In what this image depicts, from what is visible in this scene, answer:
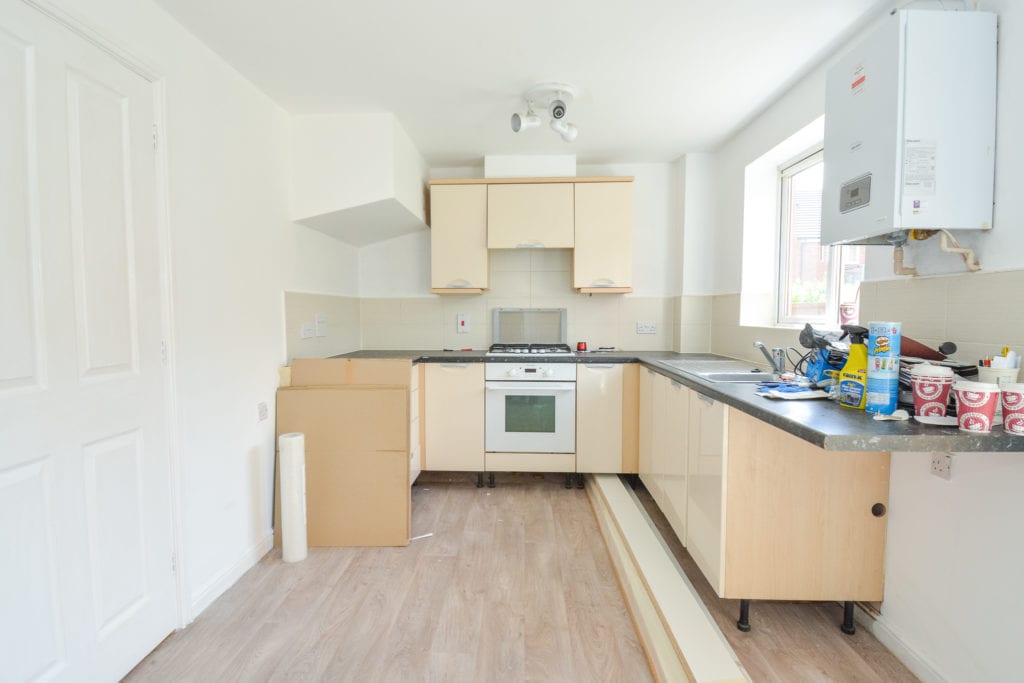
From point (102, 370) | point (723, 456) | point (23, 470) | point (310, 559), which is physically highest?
point (102, 370)

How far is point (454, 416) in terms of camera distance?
306cm

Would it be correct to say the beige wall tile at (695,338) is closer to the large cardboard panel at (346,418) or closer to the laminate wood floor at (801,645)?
the laminate wood floor at (801,645)

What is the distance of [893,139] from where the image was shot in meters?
1.35

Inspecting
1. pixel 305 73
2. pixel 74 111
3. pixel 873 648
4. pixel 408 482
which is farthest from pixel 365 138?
pixel 873 648

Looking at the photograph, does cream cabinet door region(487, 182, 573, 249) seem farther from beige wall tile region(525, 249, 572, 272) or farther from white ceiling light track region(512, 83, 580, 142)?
white ceiling light track region(512, 83, 580, 142)

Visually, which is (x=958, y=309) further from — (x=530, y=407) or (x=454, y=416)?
(x=454, y=416)

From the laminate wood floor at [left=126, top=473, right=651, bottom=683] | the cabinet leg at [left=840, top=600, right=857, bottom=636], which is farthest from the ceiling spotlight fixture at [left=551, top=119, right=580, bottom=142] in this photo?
the cabinet leg at [left=840, top=600, right=857, bottom=636]

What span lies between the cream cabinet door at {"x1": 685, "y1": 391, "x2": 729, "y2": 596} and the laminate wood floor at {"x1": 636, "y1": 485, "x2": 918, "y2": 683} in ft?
0.59

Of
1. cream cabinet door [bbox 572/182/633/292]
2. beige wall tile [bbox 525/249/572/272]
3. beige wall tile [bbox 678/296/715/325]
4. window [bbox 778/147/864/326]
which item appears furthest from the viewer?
beige wall tile [bbox 525/249/572/272]

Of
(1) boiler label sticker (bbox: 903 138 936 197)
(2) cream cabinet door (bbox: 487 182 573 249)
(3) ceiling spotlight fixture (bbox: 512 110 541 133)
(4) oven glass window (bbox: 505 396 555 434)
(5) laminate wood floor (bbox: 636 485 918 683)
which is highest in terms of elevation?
(3) ceiling spotlight fixture (bbox: 512 110 541 133)

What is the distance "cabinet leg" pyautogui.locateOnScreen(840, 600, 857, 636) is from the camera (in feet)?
5.54

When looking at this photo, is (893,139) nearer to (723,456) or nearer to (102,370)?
(723,456)

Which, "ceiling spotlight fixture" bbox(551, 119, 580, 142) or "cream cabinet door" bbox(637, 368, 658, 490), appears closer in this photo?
"ceiling spotlight fixture" bbox(551, 119, 580, 142)

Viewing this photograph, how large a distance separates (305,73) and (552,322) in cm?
227
